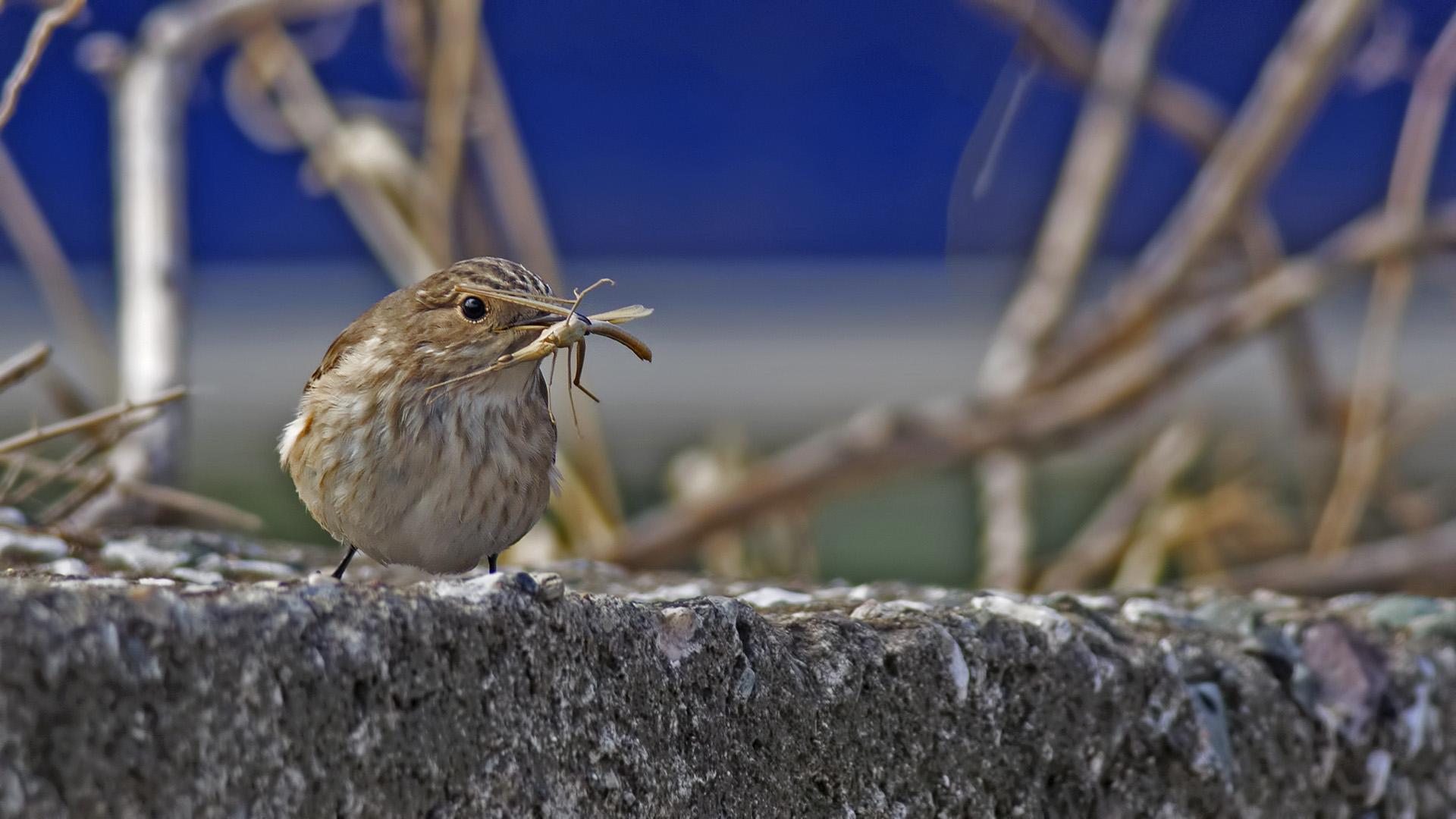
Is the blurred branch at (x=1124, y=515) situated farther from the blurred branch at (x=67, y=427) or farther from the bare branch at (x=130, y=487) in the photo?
the blurred branch at (x=67, y=427)

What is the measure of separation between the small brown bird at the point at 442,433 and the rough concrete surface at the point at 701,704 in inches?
8.8

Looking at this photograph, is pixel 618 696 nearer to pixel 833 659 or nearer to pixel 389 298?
pixel 833 659

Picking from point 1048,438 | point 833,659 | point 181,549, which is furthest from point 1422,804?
point 1048,438

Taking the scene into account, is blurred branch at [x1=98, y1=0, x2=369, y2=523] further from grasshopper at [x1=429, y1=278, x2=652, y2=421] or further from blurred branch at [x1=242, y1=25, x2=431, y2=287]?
grasshopper at [x1=429, y1=278, x2=652, y2=421]

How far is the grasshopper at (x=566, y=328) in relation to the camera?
1.17m

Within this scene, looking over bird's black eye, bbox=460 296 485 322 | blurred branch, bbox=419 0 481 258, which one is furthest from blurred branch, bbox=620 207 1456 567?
bird's black eye, bbox=460 296 485 322

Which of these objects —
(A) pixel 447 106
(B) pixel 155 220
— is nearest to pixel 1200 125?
(A) pixel 447 106

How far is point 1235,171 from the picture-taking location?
9.81 ft

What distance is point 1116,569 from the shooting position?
375 centimetres

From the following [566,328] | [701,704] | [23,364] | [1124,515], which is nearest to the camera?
[701,704]

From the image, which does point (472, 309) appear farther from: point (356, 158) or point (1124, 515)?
point (1124, 515)

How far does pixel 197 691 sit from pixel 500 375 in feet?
2.33

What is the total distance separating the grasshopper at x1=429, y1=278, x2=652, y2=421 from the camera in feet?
3.84

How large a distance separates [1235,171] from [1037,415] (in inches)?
27.8
